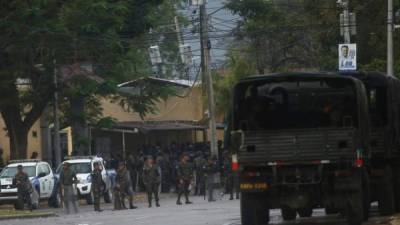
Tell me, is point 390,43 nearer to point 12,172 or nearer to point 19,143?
point 12,172

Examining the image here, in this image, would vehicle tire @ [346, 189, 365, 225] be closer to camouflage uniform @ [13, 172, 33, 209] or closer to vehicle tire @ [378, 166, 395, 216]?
vehicle tire @ [378, 166, 395, 216]

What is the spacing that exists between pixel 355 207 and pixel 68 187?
16661mm

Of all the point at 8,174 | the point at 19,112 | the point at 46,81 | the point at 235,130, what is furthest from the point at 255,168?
the point at 19,112

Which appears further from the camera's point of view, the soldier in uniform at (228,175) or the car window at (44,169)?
the soldier in uniform at (228,175)

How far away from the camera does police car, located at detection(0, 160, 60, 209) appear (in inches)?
1370

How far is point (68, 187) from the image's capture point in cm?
3197

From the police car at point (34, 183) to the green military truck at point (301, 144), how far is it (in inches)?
677

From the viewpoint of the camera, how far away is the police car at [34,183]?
34.8 m

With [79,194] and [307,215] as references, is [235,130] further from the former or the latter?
[79,194]

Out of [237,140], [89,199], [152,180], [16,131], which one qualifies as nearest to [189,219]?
[237,140]

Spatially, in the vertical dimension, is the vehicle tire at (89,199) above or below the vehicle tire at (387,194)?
below

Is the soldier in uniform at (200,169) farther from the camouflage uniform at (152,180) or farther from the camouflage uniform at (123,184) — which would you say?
the camouflage uniform at (123,184)

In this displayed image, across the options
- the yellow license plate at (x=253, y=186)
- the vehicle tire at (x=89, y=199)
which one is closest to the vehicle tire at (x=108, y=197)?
the vehicle tire at (x=89, y=199)

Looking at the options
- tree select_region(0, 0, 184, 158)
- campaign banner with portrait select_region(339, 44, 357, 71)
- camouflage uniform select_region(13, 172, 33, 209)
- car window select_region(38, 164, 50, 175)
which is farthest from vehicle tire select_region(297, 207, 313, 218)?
tree select_region(0, 0, 184, 158)
